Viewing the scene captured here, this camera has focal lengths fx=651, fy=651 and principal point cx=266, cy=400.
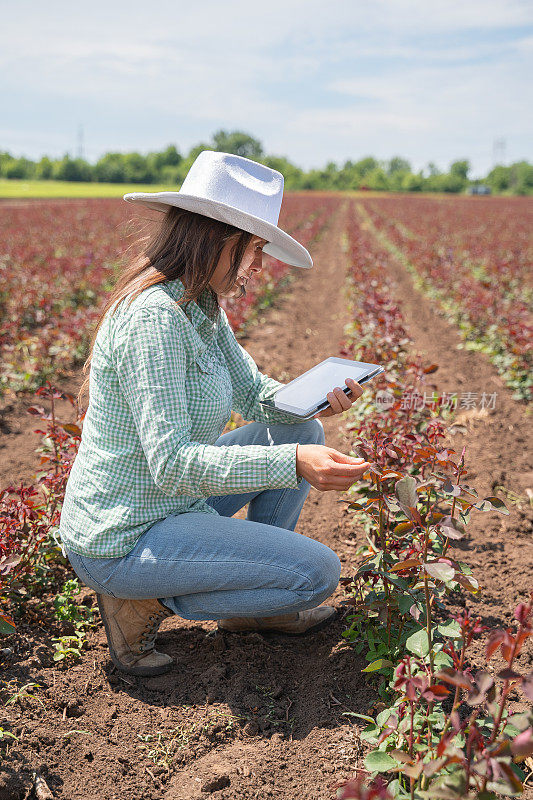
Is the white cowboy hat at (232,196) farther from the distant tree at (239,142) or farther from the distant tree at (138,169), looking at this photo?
the distant tree at (239,142)

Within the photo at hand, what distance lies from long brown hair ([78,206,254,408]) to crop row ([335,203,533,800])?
0.68m

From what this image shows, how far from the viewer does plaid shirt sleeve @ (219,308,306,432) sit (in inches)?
98.3

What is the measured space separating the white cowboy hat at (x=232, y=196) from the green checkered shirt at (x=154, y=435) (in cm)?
25

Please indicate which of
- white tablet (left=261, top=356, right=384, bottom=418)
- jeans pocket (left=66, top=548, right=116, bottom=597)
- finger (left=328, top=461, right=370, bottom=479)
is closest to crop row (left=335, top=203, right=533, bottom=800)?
finger (left=328, top=461, right=370, bottom=479)

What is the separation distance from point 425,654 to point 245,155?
80624 millimetres

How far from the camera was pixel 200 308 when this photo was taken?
209 centimetres

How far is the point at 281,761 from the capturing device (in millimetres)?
1774

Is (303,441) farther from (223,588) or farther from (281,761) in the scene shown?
(281,761)

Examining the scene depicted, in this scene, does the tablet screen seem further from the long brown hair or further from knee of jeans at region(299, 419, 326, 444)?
the long brown hair

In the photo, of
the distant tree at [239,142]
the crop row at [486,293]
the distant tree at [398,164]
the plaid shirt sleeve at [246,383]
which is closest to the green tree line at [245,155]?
the distant tree at [239,142]

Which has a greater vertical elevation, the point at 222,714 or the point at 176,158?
the point at 176,158

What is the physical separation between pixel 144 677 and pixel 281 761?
559 millimetres

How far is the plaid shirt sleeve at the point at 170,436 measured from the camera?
71.2 inches

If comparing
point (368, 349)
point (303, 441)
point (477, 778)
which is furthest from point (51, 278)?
point (477, 778)
